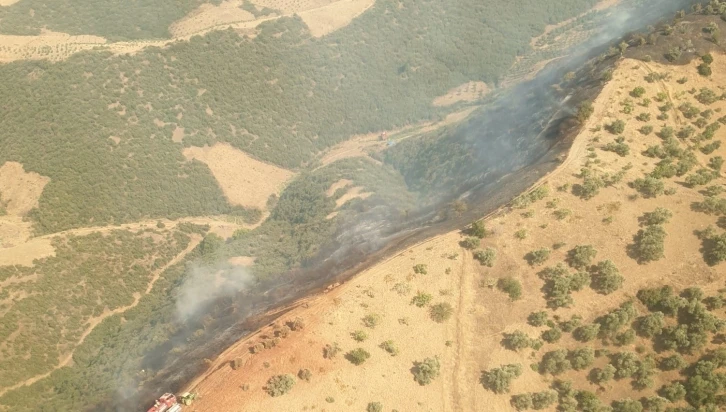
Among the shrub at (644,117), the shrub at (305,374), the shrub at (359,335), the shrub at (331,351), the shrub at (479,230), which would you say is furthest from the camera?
the shrub at (644,117)

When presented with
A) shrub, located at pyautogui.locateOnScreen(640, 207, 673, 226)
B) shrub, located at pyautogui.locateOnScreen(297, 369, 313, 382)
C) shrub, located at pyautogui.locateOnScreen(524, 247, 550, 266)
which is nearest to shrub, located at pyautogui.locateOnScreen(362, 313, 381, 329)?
shrub, located at pyautogui.locateOnScreen(297, 369, 313, 382)

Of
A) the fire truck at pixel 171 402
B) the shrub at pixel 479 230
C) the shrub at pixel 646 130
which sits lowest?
the fire truck at pixel 171 402

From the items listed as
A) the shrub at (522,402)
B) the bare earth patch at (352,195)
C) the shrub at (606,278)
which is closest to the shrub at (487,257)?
the shrub at (606,278)

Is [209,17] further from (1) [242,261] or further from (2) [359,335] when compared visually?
(2) [359,335]

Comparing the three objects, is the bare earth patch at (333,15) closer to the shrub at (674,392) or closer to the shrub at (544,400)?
the shrub at (544,400)

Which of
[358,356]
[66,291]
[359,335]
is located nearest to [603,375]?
[358,356]

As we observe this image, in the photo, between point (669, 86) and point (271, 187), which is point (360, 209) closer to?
point (271, 187)
